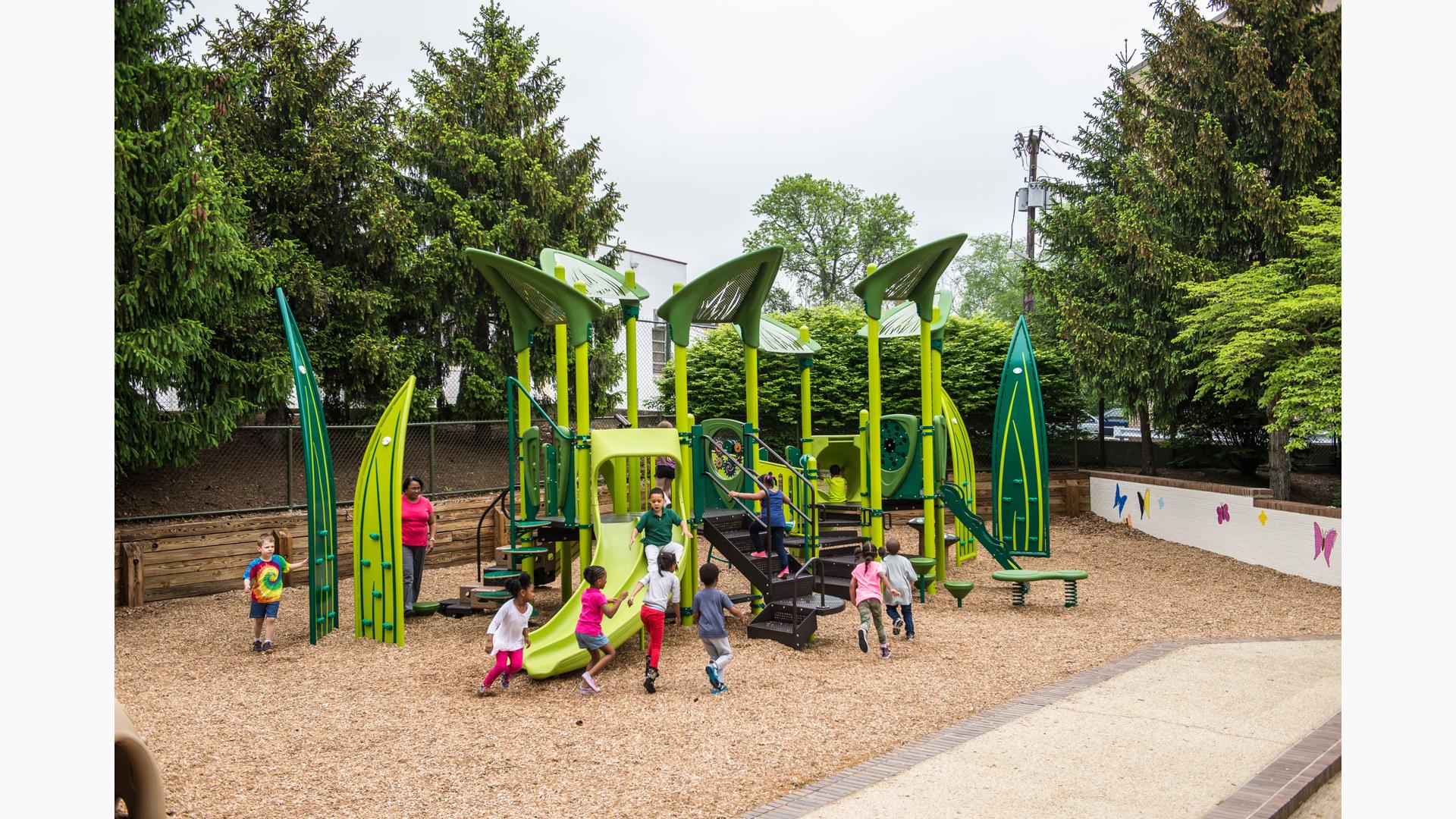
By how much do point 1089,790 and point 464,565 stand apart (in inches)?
476

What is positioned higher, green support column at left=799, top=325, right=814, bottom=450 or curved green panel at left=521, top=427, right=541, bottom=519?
green support column at left=799, top=325, right=814, bottom=450

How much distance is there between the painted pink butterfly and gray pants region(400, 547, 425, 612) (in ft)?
39.0

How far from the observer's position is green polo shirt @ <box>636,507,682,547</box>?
10.0 meters

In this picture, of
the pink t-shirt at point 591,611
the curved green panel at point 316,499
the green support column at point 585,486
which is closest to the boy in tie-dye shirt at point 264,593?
the curved green panel at point 316,499

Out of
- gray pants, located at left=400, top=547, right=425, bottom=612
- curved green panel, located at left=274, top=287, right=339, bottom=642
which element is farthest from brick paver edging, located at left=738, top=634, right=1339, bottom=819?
gray pants, located at left=400, top=547, right=425, bottom=612

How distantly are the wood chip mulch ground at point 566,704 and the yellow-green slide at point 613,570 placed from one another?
0.25m

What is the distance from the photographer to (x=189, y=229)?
1217 centimetres

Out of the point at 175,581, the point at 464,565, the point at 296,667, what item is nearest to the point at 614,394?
the point at 464,565

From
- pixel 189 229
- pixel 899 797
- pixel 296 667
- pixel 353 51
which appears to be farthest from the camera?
pixel 353 51

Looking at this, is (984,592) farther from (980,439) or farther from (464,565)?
(980,439)

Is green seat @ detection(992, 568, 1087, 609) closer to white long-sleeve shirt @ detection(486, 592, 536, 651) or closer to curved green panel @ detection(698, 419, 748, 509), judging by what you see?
curved green panel @ detection(698, 419, 748, 509)

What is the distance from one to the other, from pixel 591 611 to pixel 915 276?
21.8 ft

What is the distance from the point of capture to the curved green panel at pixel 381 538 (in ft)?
33.7

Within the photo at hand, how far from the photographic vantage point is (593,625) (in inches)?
338
